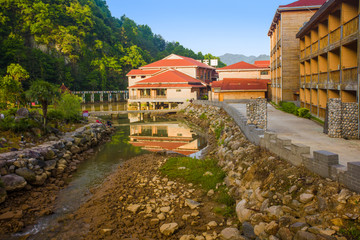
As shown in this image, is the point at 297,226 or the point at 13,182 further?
the point at 13,182

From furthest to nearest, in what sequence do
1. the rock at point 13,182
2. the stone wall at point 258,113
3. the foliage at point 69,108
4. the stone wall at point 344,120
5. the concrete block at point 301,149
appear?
the foliage at point 69,108 → the stone wall at point 258,113 → the stone wall at point 344,120 → the rock at point 13,182 → the concrete block at point 301,149

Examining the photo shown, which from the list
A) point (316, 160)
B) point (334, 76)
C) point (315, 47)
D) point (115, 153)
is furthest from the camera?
point (315, 47)

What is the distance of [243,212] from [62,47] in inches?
3002

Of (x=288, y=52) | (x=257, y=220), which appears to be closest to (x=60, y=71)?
(x=288, y=52)

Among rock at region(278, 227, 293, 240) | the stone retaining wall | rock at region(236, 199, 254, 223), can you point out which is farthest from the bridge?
rock at region(278, 227, 293, 240)

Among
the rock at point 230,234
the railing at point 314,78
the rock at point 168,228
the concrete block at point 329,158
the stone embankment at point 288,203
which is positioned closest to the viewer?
the stone embankment at point 288,203

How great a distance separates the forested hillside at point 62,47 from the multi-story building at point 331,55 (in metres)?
54.9

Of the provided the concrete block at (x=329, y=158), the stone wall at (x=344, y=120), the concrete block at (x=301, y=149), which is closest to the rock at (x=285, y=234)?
the concrete block at (x=329, y=158)

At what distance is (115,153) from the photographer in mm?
23906

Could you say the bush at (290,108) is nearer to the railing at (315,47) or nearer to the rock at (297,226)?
the railing at (315,47)

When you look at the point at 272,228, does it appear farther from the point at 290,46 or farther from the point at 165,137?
the point at 290,46

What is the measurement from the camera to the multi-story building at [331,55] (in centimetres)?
1677

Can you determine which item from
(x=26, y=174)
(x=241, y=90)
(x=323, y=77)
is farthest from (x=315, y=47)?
(x=26, y=174)

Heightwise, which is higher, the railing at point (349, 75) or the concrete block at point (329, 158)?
the railing at point (349, 75)
